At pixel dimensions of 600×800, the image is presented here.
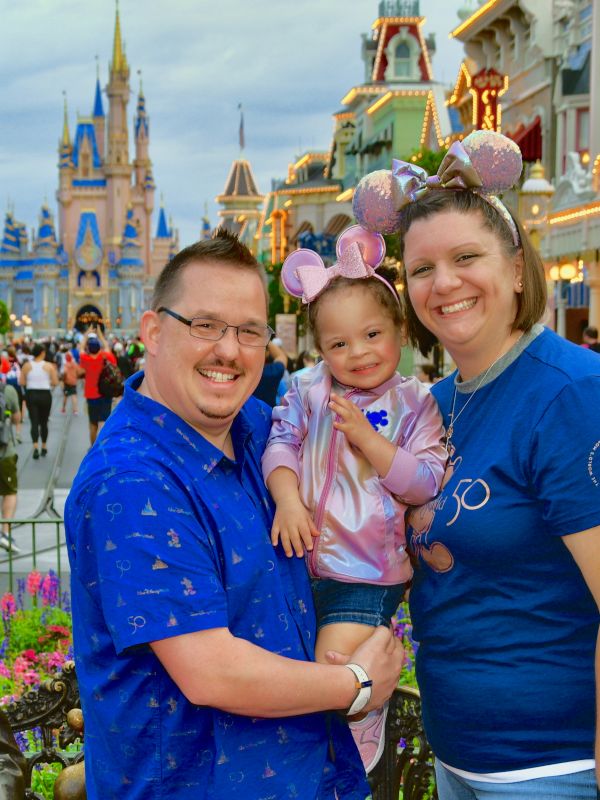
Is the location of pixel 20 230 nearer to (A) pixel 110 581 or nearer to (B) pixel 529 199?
(B) pixel 529 199

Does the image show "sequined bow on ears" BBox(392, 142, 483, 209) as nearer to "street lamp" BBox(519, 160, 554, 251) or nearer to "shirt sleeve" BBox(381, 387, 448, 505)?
"shirt sleeve" BBox(381, 387, 448, 505)

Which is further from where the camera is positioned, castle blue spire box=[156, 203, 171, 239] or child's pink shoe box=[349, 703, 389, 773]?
castle blue spire box=[156, 203, 171, 239]

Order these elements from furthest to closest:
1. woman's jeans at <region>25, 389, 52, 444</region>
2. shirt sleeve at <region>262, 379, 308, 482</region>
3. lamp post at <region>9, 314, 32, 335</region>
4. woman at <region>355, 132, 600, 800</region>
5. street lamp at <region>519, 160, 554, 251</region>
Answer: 1. lamp post at <region>9, 314, 32, 335</region>
2. street lamp at <region>519, 160, 554, 251</region>
3. woman's jeans at <region>25, 389, 52, 444</region>
4. shirt sleeve at <region>262, 379, 308, 482</region>
5. woman at <region>355, 132, 600, 800</region>

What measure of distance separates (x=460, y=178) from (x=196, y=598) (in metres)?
1.25

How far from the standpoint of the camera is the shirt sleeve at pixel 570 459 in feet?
7.12

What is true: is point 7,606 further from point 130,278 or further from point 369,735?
point 130,278

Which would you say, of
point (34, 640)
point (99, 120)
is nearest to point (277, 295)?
point (34, 640)

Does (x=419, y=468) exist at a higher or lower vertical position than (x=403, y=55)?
lower

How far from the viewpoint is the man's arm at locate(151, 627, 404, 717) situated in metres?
2.14

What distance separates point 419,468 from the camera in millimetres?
2596

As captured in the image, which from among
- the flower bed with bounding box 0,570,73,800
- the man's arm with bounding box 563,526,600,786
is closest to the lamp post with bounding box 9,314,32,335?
the flower bed with bounding box 0,570,73,800

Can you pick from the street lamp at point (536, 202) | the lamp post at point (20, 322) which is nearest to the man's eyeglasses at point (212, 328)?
the street lamp at point (536, 202)

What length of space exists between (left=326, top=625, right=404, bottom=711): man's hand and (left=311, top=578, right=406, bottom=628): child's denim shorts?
0.19ft

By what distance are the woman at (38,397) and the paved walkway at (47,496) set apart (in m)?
0.38
